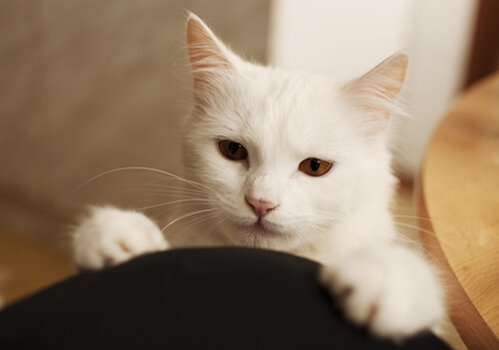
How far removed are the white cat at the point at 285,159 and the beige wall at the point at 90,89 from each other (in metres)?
1.22

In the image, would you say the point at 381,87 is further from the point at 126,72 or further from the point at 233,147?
the point at 126,72

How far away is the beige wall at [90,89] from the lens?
237cm

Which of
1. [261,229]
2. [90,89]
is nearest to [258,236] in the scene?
[261,229]

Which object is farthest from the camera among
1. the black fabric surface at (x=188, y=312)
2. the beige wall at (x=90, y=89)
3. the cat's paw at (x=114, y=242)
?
the beige wall at (x=90, y=89)

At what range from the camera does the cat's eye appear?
1.01 m

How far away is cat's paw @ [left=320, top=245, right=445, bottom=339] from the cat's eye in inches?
15.8

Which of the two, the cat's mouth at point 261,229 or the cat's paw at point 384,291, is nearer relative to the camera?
the cat's paw at point 384,291

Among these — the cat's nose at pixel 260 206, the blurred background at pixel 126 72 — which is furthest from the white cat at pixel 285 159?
the blurred background at pixel 126 72

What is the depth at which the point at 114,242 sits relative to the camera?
0.70 metres

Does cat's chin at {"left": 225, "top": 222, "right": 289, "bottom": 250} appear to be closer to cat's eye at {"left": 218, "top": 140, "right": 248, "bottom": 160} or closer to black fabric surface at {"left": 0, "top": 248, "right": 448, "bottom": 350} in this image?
cat's eye at {"left": 218, "top": 140, "right": 248, "bottom": 160}

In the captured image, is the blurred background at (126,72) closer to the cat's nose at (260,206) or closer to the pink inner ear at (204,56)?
the pink inner ear at (204,56)

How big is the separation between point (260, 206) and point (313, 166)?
0.13 m

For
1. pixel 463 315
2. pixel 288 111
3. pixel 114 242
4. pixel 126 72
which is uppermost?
pixel 126 72

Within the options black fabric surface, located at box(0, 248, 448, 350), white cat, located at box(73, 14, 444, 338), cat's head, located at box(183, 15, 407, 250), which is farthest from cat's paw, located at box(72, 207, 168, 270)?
cat's head, located at box(183, 15, 407, 250)
